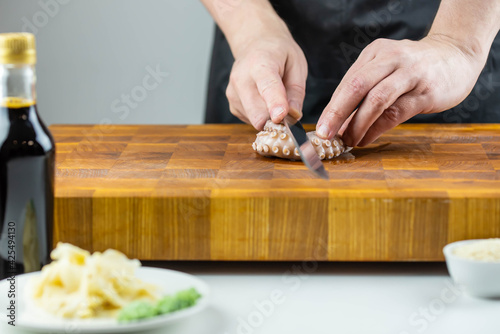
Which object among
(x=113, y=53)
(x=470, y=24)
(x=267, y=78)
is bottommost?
(x=113, y=53)

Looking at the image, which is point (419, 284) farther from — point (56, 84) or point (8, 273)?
point (56, 84)

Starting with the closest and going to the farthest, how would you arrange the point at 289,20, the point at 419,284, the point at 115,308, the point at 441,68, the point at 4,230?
the point at 115,308 < the point at 4,230 < the point at 419,284 < the point at 441,68 < the point at 289,20

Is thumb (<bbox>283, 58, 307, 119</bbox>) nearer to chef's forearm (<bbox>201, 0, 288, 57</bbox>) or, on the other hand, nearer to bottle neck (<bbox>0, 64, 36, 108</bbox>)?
chef's forearm (<bbox>201, 0, 288, 57</bbox>)

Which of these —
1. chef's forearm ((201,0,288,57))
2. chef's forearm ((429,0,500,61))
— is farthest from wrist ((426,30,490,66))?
chef's forearm ((201,0,288,57))

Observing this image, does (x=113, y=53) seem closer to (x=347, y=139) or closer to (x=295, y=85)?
(x=295, y=85)

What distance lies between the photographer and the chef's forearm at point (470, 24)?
5.06 ft

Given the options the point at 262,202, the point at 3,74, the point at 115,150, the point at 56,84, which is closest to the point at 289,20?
the point at 115,150

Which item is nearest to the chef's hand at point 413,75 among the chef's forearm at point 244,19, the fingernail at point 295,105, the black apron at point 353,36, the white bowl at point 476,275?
the fingernail at point 295,105

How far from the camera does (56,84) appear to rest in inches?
117

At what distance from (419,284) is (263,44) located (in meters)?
0.82

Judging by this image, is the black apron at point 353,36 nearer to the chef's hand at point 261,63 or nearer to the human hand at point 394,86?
the chef's hand at point 261,63

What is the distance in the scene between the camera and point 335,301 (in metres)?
0.96

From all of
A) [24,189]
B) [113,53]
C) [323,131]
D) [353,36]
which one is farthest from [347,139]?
[113,53]

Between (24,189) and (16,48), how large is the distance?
0.20 meters
